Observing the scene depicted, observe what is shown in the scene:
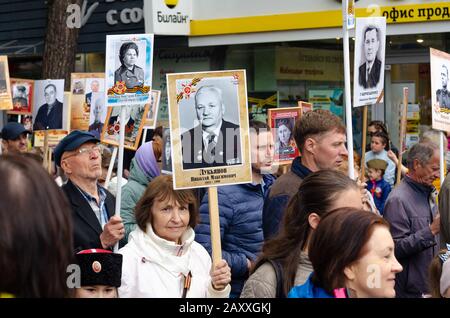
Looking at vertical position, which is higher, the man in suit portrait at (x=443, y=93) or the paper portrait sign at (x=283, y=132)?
the man in suit portrait at (x=443, y=93)

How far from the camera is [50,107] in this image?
10164 mm

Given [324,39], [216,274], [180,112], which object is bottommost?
[216,274]

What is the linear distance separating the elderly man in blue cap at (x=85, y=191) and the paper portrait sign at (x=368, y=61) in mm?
2064

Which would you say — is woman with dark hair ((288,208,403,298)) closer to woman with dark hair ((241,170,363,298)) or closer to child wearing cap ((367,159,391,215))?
woman with dark hair ((241,170,363,298))

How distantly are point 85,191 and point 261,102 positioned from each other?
1034cm

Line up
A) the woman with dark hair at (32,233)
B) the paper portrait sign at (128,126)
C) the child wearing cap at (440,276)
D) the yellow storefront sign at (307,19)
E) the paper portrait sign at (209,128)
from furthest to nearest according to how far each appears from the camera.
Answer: the yellow storefront sign at (307,19), the paper portrait sign at (128,126), the paper portrait sign at (209,128), the child wearing cap at (440,276), the woman with dark hair at (32,233)

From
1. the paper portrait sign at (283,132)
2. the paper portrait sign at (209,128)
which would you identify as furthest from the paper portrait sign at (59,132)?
the paper portrait sign at (209,128)

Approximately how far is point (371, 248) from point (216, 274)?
1.39 m

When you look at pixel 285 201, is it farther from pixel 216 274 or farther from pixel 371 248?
pixel 371 248

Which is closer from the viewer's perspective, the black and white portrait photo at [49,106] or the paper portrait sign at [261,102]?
the black and white portrait photo at [49,106]

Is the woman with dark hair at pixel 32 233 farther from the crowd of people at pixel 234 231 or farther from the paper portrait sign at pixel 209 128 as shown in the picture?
the paper portrait sign at pixel 209 128

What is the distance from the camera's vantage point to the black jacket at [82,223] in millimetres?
5410

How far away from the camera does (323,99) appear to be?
1572 cm
